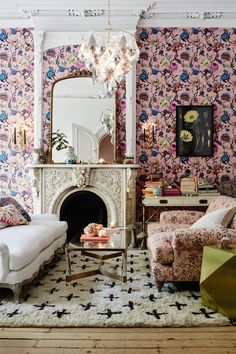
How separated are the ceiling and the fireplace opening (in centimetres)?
264

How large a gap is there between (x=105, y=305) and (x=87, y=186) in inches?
122

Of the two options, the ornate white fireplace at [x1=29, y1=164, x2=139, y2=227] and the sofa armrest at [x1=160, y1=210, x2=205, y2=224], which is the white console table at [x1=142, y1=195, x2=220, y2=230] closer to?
the ornate white fireplace at [x1=29, y1=164, x2=139, y2=227]

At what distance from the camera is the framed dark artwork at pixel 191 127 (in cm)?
630

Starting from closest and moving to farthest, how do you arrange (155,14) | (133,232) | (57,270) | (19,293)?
(19,293)
(57,270)
(133,232)
(155,14)

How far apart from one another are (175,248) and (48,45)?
13.8ft

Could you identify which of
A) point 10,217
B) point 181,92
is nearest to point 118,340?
point 10,217

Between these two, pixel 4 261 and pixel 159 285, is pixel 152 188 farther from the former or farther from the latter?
pixel 4 261

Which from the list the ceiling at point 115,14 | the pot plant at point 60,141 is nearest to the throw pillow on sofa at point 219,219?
the pot plant at point 60,141

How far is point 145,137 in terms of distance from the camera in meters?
6.31

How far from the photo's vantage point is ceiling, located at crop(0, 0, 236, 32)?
600 centimetres

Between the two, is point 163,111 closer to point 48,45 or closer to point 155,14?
point 155,14

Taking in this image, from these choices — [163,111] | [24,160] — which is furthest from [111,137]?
[24,160]

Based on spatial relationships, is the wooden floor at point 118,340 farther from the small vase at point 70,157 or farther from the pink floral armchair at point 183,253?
the small vase at point 70,157

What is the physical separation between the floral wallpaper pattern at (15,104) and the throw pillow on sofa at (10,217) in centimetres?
154
